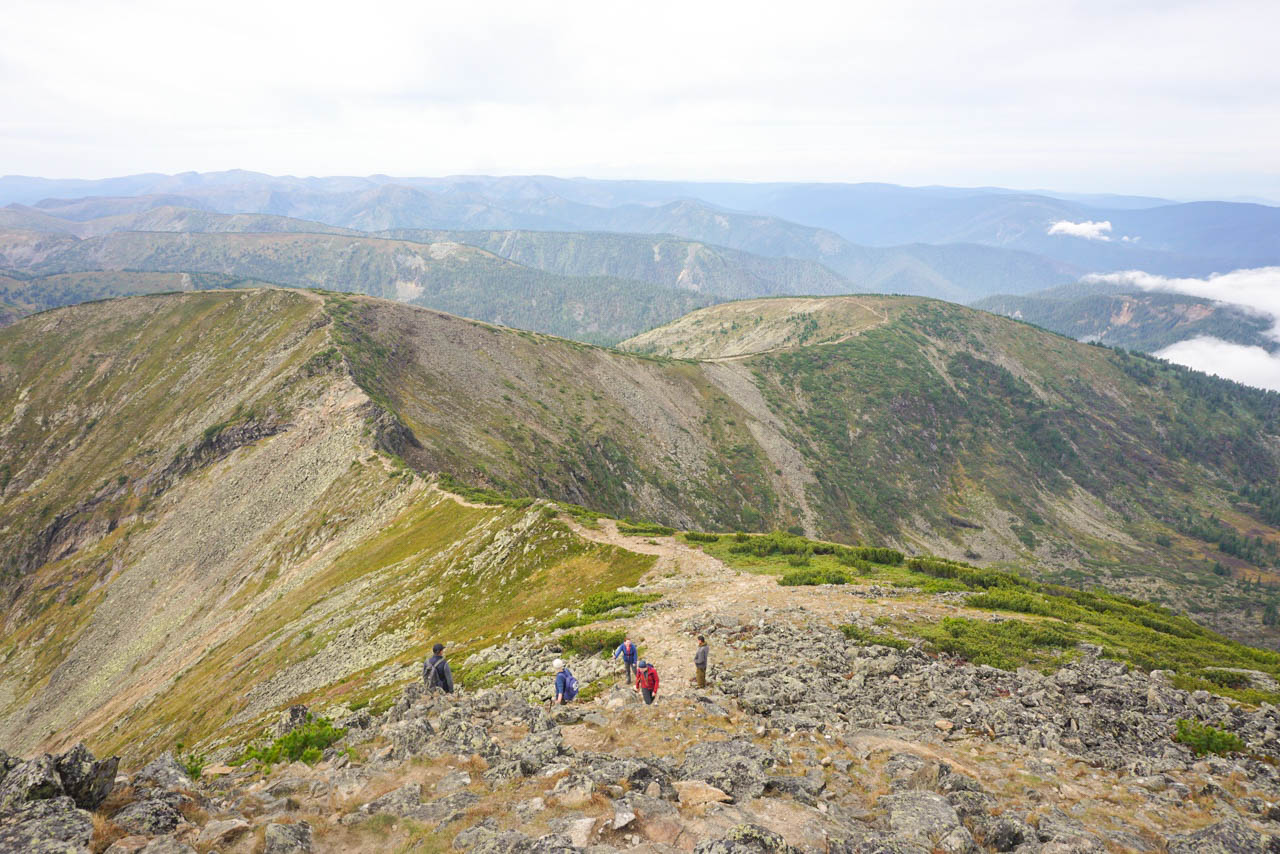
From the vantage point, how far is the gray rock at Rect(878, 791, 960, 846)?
12586mm

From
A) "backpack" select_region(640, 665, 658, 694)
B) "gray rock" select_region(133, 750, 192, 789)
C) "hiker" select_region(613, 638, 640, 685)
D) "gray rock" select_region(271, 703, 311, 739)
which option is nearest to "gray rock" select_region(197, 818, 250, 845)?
"gray rock" select_region(133, 750, 192, 789)

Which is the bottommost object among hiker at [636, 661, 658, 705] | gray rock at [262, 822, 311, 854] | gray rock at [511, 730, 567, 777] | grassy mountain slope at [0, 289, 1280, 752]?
grassy mountain slope at [0, 289, 1280, 752]

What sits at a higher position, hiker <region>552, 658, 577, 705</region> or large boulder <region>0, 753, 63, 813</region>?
large boulder <region>0, 753, 63, 813</region>

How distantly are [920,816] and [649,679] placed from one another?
9702 mm

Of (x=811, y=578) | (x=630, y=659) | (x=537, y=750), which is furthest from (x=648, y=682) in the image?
(x=811, y=578)

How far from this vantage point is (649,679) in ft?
67.6

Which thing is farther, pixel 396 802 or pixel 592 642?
pixel 592 642

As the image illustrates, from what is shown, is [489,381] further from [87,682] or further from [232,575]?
[87,682]

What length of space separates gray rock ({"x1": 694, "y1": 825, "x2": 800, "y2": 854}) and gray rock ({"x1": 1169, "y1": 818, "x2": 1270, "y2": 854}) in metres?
9.14

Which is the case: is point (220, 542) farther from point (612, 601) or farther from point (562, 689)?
point (562, 689)

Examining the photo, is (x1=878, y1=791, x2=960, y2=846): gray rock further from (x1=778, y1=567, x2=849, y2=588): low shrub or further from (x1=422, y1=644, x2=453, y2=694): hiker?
(x1=778, y1=567, x2=849, y2=588): low shrub

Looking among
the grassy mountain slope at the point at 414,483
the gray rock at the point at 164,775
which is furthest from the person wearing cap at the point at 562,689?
the grassy mountain slope at the point at 414,483

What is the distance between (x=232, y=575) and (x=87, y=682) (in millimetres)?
18289

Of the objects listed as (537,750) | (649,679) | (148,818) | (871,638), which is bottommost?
(871,638)
